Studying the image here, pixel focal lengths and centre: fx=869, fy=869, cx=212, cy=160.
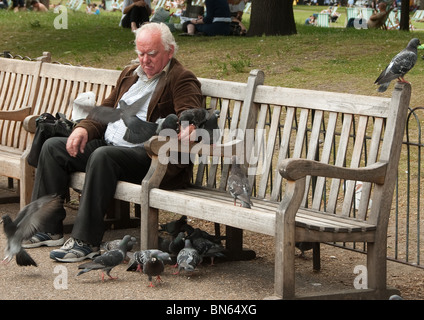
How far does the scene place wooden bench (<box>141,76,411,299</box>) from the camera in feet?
14.7

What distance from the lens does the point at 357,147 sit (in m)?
5.00

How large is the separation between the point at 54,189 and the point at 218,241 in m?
1.21

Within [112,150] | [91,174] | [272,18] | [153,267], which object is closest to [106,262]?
[153,267]

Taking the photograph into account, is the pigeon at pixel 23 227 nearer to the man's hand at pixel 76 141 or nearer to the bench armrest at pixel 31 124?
the man's hand at pixel 76 141

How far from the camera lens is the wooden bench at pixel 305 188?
Result: 4488 mm

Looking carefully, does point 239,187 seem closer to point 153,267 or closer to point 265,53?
point 153,267

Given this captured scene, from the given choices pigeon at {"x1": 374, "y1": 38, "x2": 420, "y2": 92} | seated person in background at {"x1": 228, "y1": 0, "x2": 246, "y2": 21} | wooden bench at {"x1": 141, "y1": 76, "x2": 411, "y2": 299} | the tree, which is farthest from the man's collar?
seated person in background at {"x1": 228, "y1": 0, "x2": 246, "y2": 21}

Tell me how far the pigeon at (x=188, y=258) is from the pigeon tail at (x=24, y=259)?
0.89 meters

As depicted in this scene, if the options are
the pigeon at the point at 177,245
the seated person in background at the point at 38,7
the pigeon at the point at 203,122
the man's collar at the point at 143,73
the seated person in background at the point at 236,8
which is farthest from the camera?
the seated person in background at the point at 38,7

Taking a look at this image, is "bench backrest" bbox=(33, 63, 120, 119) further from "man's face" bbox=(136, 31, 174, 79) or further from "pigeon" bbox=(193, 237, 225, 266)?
"pigeon" bbox=(193, 237, 225, 266)

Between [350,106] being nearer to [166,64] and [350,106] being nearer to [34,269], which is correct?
[166,64]

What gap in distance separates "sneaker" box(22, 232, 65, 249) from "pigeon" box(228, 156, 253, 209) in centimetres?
155

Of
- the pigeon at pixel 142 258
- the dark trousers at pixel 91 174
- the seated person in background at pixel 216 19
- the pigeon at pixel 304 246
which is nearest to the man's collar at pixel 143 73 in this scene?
the dark trousers at pixel 91 174
